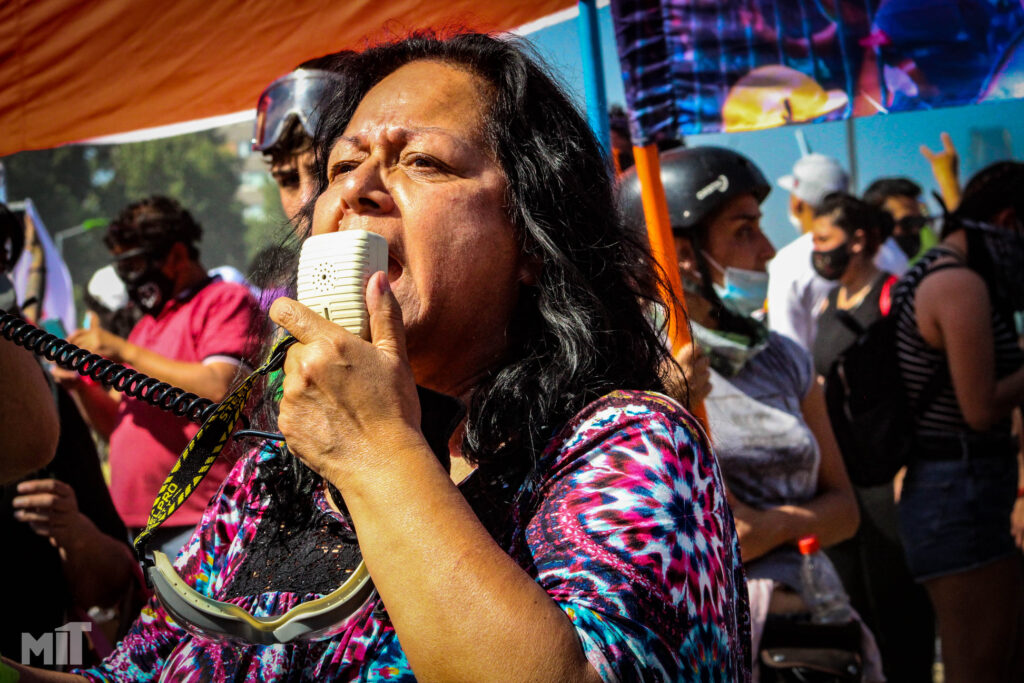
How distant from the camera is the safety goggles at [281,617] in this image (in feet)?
4.41

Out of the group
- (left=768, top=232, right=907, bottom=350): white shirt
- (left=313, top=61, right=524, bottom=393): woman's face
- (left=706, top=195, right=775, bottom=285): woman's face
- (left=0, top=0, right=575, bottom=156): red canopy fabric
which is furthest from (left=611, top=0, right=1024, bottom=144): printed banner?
(left=768, top=232, right=907, bottom=350): white shirt

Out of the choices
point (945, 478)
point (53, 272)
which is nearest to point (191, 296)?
point (53, 272)

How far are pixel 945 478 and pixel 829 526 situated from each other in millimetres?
1250

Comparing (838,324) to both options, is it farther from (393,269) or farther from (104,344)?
(393,269)

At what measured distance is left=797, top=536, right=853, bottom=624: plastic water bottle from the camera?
3043 mm

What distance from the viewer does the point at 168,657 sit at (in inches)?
67.2

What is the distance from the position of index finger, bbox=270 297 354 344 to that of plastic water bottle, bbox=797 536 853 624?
7.81 feet

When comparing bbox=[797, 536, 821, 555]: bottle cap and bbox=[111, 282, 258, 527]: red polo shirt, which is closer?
bbox=[797, 536, 821, 555]: bottle cap

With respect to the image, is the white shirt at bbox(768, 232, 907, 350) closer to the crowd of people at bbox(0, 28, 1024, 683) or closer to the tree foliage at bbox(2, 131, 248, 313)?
the crowd of people at bbox(0, 28, 1024, 683)

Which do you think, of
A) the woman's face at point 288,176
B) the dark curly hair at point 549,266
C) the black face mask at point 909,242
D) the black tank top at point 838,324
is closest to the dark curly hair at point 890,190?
the black face mask at point 909,242

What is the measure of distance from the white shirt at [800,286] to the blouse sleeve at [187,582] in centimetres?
366

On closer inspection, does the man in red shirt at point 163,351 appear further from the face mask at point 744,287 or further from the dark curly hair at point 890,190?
the dark curly hair at point 890,190

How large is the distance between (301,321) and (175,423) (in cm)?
289

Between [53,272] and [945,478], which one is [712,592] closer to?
[945,478]
